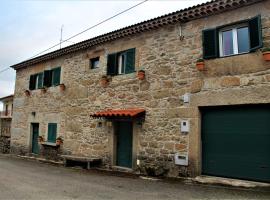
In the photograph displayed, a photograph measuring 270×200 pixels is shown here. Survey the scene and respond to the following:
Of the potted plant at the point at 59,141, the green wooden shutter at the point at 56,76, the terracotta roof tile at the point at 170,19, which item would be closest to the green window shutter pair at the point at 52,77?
the green wooden shutter at the point at 56,76

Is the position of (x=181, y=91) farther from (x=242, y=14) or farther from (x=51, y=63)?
(x=51, y=63)

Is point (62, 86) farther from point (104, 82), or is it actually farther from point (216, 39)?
point (216, 39)

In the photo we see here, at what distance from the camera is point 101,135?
11.5m

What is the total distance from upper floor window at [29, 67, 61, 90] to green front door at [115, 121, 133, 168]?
5.16 meters

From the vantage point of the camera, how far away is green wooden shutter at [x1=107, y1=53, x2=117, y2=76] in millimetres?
11367

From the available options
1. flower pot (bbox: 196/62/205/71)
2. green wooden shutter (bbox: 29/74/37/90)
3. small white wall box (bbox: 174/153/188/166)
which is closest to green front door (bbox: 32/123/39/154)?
green wooden shutter (bbox: 29/74/37/90)

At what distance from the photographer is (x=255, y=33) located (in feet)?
25.0

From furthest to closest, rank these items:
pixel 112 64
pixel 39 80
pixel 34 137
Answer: pixel 39 80 < pixel 34 137 < pixel 112 64

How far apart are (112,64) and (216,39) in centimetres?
461

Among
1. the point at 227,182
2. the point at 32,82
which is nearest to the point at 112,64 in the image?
the point at 227,182

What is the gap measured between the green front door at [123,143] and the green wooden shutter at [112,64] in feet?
7.10

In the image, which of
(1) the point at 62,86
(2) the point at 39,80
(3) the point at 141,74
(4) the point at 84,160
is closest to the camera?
(3) the point at 141,74

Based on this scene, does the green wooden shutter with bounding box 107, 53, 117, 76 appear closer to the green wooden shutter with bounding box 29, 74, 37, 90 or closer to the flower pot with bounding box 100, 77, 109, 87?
the flower pot with bounding box 100, 77, 109, 87

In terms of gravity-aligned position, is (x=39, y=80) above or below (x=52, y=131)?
above
